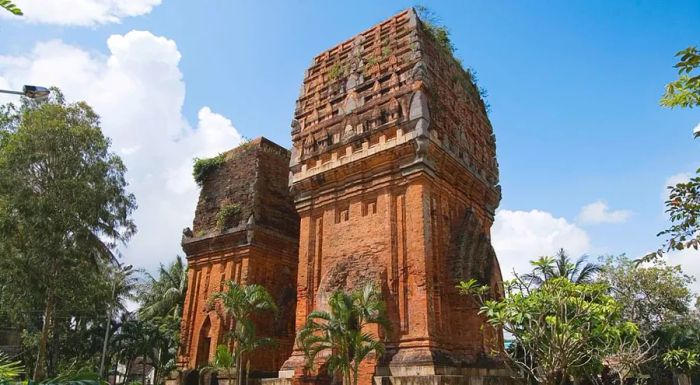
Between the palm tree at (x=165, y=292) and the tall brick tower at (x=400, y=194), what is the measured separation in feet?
57.9

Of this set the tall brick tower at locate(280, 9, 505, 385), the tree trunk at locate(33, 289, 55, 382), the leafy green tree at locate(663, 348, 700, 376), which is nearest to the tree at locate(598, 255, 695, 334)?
the leafy green tree at locate(663, 348, 700, 376)

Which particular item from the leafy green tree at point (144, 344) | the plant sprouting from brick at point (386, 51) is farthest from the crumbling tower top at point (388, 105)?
the leafy green tree at point (144, 344)

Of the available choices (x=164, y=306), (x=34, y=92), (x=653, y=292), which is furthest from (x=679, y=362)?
(x=164, y=306)

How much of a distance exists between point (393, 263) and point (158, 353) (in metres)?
15.3

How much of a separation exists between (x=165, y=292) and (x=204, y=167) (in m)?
14.4

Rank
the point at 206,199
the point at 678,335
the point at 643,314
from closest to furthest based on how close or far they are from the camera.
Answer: the point at 206,199
the point at 678,335
the point at 643,314

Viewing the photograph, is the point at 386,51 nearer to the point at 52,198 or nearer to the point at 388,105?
the point at 388,105

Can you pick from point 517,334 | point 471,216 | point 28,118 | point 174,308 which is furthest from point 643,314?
point 28,118

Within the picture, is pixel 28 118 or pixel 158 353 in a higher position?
pixel 28 118

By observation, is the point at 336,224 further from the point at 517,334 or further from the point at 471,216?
the point at 517,334

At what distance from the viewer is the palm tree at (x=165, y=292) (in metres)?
29.2

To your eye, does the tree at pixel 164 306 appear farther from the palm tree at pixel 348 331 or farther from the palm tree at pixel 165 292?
the palm tree at pixel 348 331

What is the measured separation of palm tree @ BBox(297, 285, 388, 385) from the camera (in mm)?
10250

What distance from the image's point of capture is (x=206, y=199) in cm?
1869
